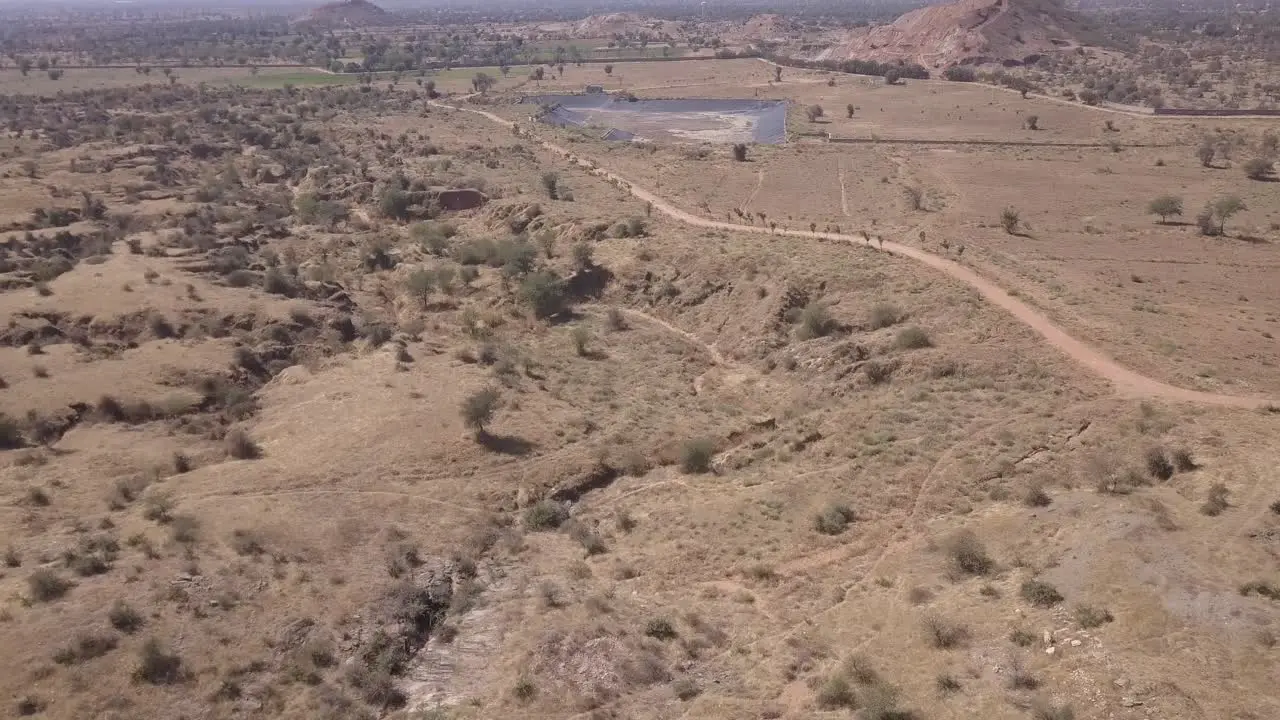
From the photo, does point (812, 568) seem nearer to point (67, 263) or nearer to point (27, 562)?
point (27, 562)

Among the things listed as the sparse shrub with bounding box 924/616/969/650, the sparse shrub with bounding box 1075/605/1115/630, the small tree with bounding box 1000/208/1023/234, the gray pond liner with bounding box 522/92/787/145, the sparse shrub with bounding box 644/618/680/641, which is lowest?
the sparse shrub with bounding box 644/618/680/641

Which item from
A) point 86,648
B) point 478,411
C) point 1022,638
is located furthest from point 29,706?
point 1022,638

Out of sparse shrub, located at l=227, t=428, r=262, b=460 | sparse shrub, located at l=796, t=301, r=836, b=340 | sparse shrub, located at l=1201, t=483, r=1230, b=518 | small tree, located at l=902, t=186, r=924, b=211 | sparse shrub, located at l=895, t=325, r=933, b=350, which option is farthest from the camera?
small tree, located at l=902, t=186, r=924, b=211

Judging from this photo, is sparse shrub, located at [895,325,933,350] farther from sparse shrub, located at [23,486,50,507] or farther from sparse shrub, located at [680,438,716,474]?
sparse shrub, located at [23,486,50,507]

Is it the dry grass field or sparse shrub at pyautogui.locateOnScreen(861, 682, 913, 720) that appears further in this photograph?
the dry grass field

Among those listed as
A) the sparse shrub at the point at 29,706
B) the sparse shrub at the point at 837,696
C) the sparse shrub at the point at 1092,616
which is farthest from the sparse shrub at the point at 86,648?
the sparse shrub at the point at 1092,616

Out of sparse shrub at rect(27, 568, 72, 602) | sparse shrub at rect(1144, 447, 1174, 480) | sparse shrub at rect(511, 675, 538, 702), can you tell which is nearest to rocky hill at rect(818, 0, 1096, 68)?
sparse shrub at rect(1144, 447, 1174, 480)

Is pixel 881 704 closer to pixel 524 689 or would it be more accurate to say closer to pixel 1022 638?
pixel 1022 638
